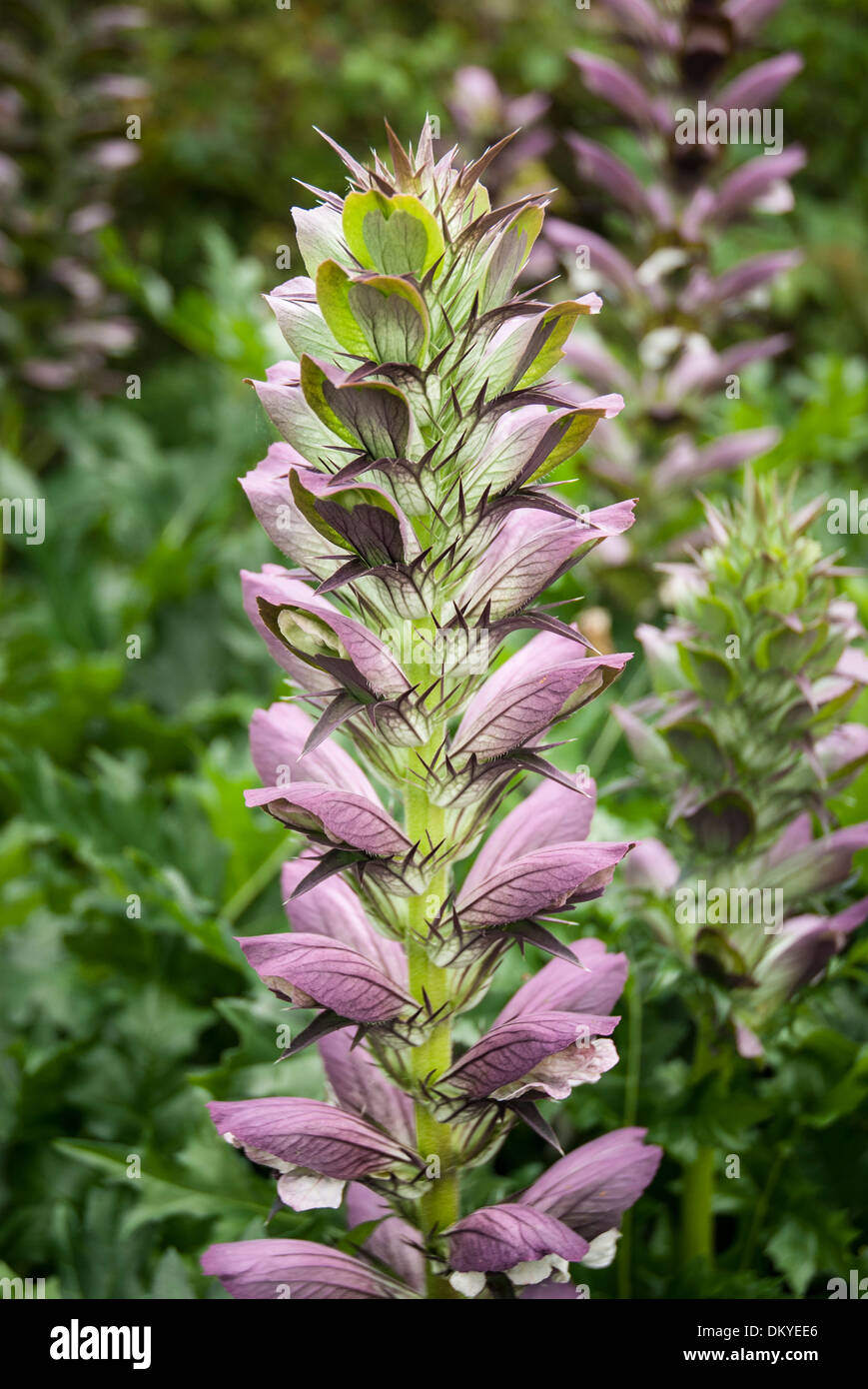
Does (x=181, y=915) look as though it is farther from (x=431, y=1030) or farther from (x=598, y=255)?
(x=598, y=255)

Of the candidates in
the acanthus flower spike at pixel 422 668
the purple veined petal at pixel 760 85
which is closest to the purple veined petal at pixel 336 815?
the acanthus flower spike at pixel 422 668

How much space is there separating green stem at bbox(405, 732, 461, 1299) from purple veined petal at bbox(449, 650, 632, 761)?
0.14 ft

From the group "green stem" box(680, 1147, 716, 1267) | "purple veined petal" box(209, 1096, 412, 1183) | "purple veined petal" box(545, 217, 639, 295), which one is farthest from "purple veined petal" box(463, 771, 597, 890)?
"purple veined petal" box(545, 217, 639, 295)

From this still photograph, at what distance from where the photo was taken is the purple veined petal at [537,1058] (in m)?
0.98

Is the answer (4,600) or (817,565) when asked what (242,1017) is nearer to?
(817,565)

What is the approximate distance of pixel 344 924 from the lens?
112cm

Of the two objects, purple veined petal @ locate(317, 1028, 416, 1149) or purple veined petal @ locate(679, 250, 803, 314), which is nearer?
purple veined petal @ locate(317, 1028, 416, 1149)

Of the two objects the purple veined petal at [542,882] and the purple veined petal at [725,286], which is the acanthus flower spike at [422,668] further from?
the purple veined petal at [725,286]

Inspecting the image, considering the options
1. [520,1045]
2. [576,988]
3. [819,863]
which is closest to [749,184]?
[819,863]

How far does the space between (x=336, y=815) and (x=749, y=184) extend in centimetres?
215

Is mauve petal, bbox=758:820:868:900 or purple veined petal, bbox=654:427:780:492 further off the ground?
purple veined petal, bbox=654:427:780:492

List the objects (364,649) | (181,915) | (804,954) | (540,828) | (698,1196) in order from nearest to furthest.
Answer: (364,649) → (540,828) → (804,954) → (698,1196) → (181,915)

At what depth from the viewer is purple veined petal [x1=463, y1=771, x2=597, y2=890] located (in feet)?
3.75

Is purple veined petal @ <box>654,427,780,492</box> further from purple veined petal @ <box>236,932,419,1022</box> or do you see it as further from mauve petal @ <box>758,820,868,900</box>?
purple veined petal @ <box>236,932,419,1022</box>
